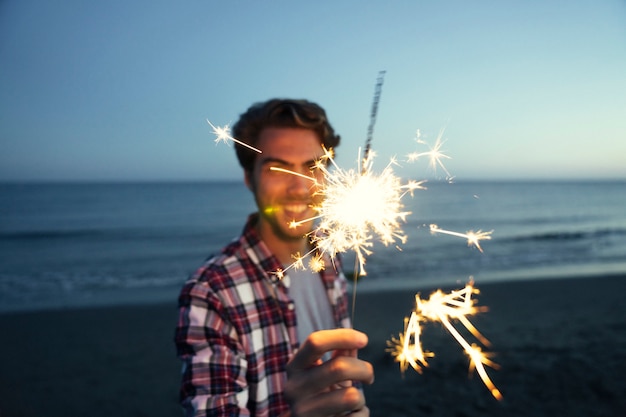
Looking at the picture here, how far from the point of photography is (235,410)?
1841 mm

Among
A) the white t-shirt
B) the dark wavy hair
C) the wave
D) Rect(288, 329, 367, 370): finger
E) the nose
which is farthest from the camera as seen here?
the wave

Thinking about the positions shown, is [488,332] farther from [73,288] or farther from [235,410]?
[73,288]

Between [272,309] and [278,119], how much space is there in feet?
3.88

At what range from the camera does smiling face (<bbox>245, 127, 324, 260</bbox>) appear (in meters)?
2.29

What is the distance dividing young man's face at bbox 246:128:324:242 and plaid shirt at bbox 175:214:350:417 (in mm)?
259

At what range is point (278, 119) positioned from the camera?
244 cm

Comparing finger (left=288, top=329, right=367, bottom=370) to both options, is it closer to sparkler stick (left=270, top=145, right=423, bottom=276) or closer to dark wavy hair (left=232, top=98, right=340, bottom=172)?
sparkler stick (left=270, top=145, right=423, bottom=276)

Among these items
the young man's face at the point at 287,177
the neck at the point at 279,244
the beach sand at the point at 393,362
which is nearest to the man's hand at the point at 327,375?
the young man's face at the point at 287,177

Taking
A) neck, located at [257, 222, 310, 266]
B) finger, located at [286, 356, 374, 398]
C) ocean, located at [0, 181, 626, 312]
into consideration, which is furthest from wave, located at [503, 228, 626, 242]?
finger, located at [286, 356, 374, 398]

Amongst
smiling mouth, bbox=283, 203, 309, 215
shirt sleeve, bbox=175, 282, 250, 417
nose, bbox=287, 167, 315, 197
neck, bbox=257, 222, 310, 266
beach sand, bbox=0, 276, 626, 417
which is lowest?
beach sand, bbox=0, 276, 626, 417

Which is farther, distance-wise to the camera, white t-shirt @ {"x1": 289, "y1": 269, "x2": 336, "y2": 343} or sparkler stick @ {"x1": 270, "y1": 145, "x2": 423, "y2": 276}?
white t-shirt @ {"x1": 289, "y1": 269, "x2": 336, "y2": 343}

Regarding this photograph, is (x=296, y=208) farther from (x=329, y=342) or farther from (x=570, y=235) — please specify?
(x=570, y=235)

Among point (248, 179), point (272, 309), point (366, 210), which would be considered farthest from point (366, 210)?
point (248, 179)

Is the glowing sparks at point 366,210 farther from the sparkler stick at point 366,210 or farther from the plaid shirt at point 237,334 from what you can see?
the plaid shirt at point 237,334
